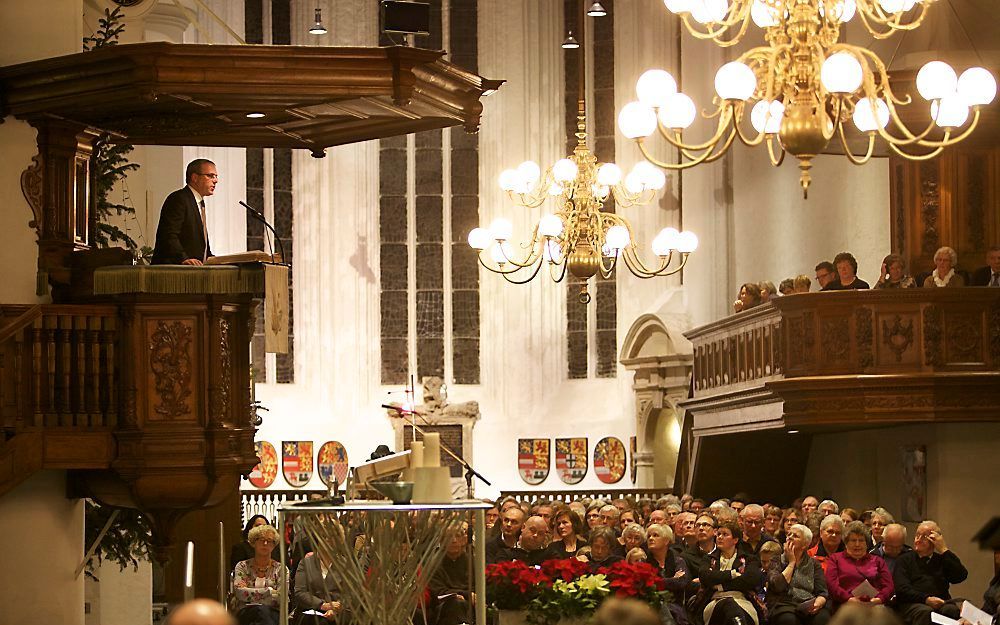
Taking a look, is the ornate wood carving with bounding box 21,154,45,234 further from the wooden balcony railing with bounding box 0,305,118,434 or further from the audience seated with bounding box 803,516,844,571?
the audience seated with bounding box 803,516,844,571

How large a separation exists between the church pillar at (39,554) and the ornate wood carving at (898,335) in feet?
22.9

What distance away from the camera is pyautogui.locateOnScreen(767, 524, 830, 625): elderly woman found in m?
10.0

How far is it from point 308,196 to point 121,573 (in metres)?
13.5

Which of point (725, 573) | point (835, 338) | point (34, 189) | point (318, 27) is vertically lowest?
point (725, 573)

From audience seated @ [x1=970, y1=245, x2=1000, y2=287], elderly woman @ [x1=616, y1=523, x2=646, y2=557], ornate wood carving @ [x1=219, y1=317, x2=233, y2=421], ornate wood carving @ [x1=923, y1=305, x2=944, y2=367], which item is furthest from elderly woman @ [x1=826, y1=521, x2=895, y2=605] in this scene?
ornate wood carving @ [x1=219, y1=317, x2=233, y2=421]

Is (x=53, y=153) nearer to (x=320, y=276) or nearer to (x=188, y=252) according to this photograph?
(x=188, y=252)

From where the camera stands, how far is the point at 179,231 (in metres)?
8.83

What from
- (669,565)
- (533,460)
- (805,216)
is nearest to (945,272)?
(669,565)

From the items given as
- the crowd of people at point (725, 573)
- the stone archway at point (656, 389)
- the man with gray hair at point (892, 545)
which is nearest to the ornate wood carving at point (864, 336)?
the crowd of people at point (725, 573)

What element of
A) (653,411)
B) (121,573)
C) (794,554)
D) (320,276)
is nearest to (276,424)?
(320,276)

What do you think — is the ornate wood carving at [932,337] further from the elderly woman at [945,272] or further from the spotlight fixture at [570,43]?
the spotlight fixture at [570,43]

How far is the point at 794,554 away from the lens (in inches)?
404

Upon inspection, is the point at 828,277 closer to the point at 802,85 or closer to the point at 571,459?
the point at 802,85

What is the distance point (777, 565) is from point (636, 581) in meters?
1.57
